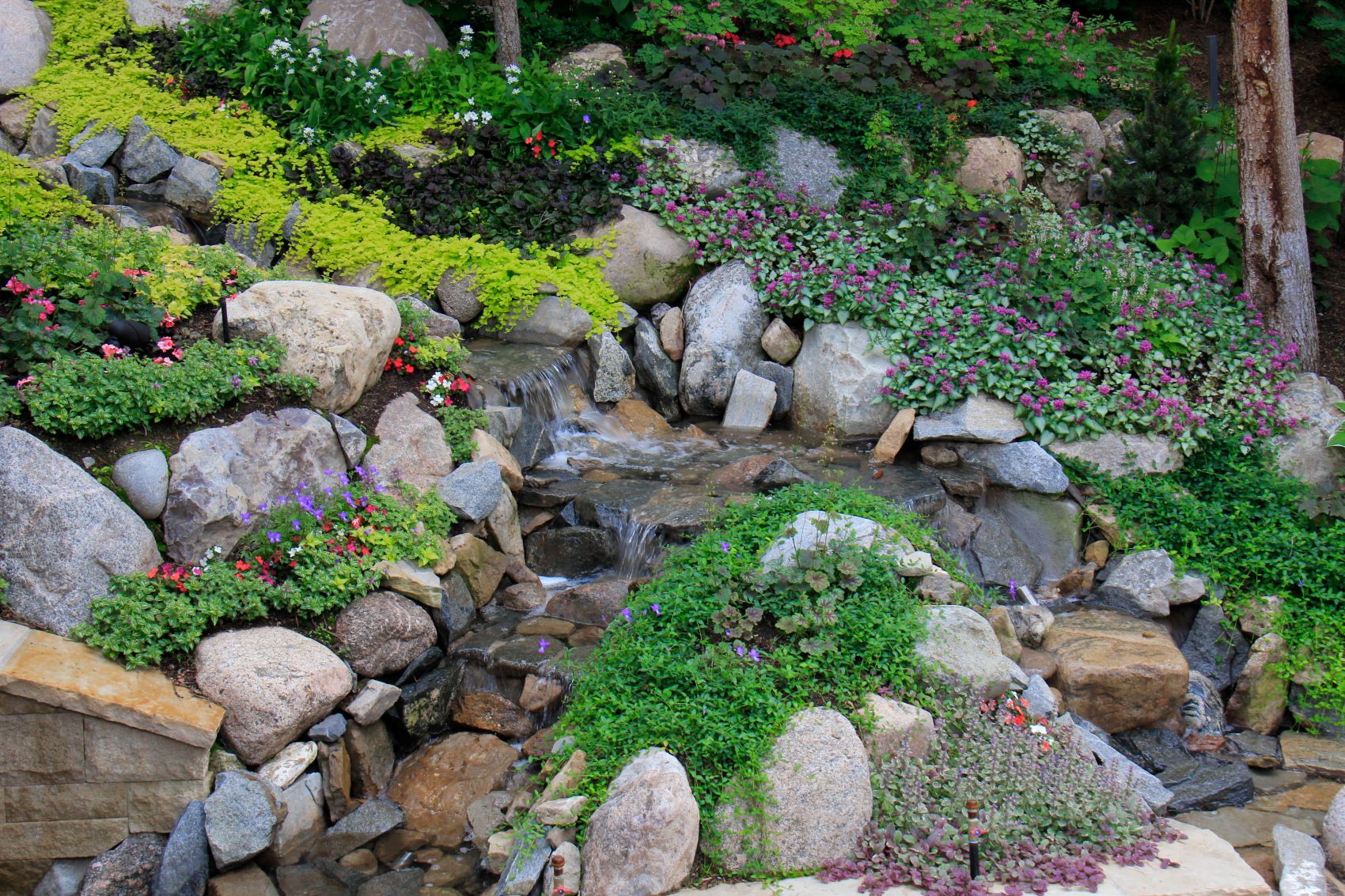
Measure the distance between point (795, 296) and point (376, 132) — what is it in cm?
389

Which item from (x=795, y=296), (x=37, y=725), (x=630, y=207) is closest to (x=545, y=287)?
(x=630, y=207)

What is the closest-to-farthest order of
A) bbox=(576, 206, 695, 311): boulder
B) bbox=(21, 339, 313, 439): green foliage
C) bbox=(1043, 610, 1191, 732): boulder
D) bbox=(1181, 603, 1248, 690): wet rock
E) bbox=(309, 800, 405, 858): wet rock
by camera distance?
bbox=(309, 800, 405, 858): wet rock
bbox=(21, 339, 313, 439): green foliage
bbox=(1043, 610, 1191, 732): boulder
bbox=(1181, 603, 1248, 690): wet rock
bbox=(576, 206, 695, 311): boulder

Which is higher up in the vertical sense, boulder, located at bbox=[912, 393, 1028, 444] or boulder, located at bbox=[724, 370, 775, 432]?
boulder, located at bbox=[912, 393, 1028, 444]

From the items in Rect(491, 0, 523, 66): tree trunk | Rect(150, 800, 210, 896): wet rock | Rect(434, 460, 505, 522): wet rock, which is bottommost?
Rect(150, 800, 210, 896): wet rock

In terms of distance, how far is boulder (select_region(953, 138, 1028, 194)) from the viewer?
944 cm

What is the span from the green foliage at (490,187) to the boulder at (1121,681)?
520 cm

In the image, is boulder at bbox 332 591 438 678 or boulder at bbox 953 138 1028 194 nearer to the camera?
boulder at bbox 332 591 438 678

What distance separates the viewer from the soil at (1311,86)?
861 cm

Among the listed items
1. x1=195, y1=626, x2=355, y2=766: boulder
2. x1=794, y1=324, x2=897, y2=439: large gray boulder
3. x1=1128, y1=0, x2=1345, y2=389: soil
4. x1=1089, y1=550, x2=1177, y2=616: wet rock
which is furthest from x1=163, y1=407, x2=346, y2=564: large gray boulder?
x1=1128, y1=0, x2=1345, y2=389: soil

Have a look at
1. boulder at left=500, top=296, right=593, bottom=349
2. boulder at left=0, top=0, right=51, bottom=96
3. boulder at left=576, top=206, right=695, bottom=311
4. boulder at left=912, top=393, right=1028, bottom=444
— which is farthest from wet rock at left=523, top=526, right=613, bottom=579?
boulder at left=0, top=0, right=51, bottom=96

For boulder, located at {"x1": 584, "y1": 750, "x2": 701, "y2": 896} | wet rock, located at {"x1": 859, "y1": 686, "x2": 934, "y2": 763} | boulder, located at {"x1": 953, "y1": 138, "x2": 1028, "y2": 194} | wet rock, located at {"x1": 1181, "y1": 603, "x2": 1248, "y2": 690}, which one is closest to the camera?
boulder, located at {"x1": 584, "y1": 750, "x2": 701, "y2": 896}

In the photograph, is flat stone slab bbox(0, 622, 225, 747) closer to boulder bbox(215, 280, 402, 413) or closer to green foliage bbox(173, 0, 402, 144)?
boulder bbox(215, 280, 402, 413)

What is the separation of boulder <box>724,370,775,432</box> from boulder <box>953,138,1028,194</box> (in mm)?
2918

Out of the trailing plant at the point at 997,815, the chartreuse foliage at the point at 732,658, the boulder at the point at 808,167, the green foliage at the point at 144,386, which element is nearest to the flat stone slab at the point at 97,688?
the green foliage at the point at 144,386
